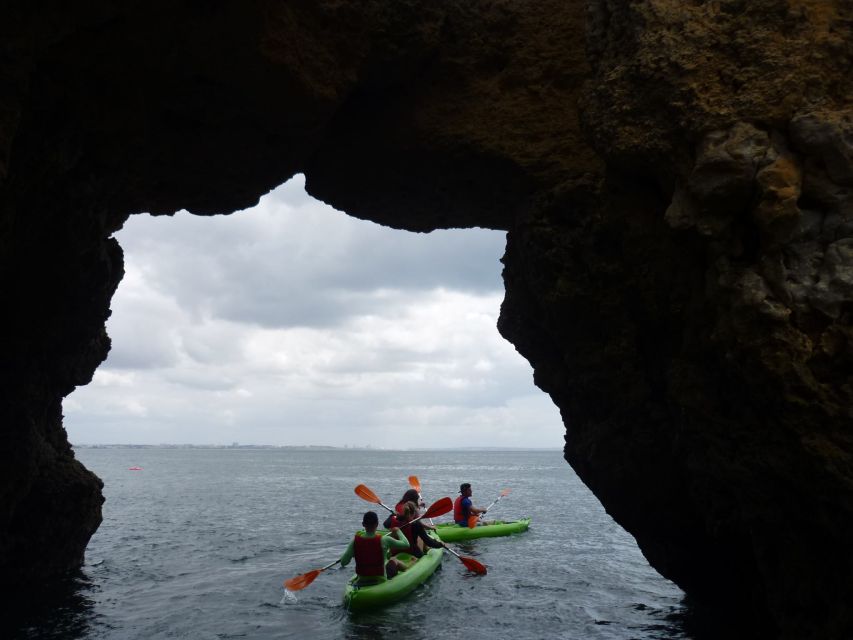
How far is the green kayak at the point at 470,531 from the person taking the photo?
69.2ft

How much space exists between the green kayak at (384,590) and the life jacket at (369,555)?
0.76 feet

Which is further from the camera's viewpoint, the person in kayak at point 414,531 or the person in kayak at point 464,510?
the person in kayak at point 464,510

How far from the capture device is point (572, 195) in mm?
10484

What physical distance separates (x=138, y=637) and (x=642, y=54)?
11.0 metres

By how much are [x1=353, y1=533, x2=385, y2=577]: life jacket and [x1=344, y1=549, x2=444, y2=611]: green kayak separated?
231 mm

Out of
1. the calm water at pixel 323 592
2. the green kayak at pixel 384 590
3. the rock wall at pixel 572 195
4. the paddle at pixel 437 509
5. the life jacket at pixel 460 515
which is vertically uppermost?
the rock wall at pixel 572 195

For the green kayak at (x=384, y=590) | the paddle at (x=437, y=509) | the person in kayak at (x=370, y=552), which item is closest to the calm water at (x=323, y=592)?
the green kayak at (x=384, y=590)

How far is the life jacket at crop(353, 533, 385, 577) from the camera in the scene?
12.4 m

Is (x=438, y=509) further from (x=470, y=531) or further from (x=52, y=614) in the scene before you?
(x=52, y=614)

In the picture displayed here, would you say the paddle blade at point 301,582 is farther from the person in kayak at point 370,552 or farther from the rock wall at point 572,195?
the rock wall at point 572,195

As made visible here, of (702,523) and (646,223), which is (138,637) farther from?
(646,223)

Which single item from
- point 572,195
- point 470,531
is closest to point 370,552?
point 572,195

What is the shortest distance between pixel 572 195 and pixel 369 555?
7.15 meters

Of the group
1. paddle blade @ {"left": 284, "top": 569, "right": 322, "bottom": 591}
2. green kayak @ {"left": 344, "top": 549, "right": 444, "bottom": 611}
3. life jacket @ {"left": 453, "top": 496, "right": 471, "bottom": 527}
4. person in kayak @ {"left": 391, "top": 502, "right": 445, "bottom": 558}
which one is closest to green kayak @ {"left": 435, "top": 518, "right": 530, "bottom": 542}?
life jacket @ {"left": 453, "top": 496, "right": 471, "bottom": 527}
